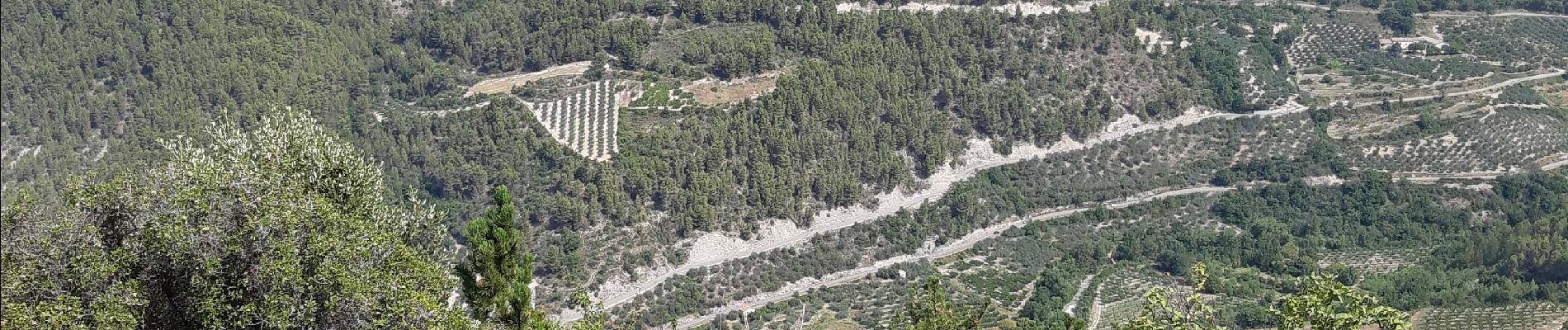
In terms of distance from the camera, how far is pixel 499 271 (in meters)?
42.3

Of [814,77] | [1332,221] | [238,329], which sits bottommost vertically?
[1332,221]

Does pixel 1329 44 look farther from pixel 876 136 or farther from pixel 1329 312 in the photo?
pixel 1329 312

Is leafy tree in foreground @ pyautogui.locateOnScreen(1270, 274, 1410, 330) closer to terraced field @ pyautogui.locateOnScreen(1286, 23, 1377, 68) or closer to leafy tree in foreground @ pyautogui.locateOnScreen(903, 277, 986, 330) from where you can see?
leafy tree in foreground @ pyautogui.locateOnScreen(903, 277, 986, 330)

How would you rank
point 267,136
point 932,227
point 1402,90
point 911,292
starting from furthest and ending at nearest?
1. point 1402,90
2. point 932,227
3. point 911,292
4. point 267,136

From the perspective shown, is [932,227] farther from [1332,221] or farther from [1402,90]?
[1402,90]

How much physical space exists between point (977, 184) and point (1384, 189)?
23887 millimetres

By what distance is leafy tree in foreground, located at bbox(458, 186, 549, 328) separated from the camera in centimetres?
4166

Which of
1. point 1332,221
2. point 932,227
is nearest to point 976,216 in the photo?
point 932,227

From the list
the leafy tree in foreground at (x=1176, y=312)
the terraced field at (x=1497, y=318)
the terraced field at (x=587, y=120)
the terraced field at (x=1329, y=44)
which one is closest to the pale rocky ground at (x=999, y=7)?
the terraced field at (x=1329, y=44)

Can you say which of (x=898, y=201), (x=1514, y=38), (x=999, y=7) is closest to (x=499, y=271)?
(x=898, y=201)

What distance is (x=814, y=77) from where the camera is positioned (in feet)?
330

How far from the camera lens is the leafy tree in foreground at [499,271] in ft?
137

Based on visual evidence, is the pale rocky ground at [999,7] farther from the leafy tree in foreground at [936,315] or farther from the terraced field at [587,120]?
the leafy tree in foreground at [936,315]

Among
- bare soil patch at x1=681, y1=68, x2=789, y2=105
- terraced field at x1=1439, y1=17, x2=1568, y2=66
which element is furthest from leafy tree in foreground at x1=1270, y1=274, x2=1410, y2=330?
terraced field at x1=1439, y1=17, x2=1568, y2=66
